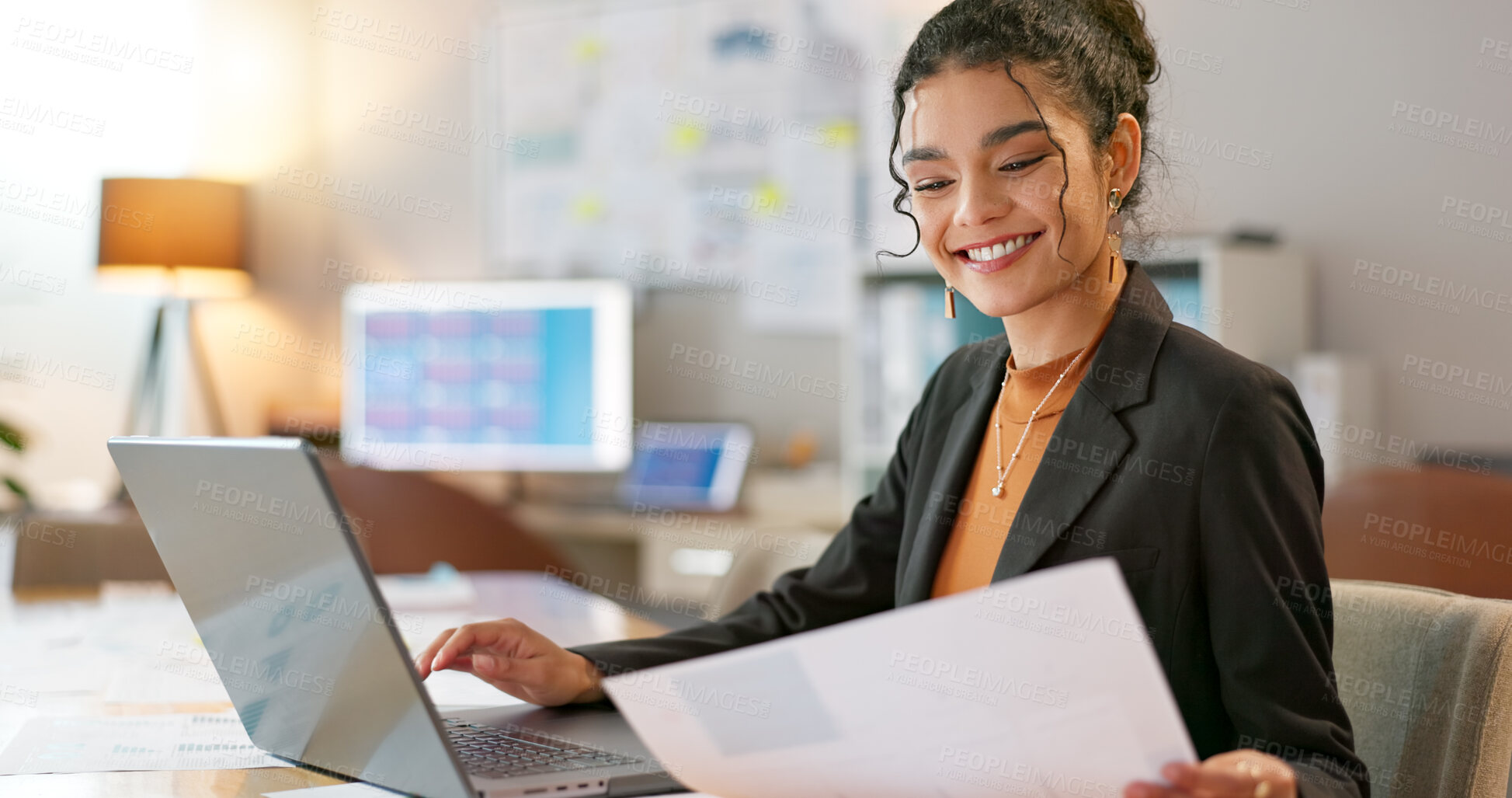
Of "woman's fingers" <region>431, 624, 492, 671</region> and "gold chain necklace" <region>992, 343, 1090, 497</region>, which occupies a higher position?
"gold chain necklace" <region>992, 343, 1090, 497</region>

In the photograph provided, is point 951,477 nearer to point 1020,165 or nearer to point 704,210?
point 1020,165

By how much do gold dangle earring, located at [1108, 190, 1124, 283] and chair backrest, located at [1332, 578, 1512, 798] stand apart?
35 cm

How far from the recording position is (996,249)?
1.13 metres

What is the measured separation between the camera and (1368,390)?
9.16ft

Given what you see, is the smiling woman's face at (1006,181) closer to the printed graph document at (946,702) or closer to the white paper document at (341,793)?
the printed graph document at (946,702)

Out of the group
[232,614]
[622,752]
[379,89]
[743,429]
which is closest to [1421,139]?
[743,429]

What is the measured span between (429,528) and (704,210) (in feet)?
4.41

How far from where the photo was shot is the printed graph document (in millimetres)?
575

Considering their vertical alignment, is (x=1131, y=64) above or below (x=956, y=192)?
above

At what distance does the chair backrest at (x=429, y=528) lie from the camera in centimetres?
292

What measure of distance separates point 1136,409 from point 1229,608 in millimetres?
200

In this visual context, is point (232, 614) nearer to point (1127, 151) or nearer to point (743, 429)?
point (1127, 151)
